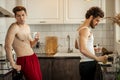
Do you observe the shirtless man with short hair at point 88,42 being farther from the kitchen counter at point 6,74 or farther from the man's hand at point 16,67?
the kitchen counter at point 6,74

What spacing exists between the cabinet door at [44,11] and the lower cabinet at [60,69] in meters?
0.72

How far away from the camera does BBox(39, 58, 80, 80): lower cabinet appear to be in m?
4.36

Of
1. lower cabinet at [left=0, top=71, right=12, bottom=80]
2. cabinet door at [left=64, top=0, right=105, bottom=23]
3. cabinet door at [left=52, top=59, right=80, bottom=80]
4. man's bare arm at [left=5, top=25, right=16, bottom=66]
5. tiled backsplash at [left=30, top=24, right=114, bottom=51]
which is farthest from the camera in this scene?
tiled backsplash at [left=30, top=24, right=114, bottom=51]

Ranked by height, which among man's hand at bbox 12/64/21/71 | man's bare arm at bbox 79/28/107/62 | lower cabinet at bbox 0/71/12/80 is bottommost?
lower cabinet at bbox 0/71/12/80

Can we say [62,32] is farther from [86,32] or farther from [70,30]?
[86,32]

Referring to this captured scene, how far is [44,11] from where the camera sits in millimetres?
4605

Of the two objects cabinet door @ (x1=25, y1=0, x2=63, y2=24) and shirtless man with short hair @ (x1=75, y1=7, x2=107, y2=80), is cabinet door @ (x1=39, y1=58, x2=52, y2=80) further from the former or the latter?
shirtless man with short hair @ (x1=75, y1=7, x2=107, y2=80)

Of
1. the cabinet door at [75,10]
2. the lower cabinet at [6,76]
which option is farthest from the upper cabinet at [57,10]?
the lower cabinet at [6,76]

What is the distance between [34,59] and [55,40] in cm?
220

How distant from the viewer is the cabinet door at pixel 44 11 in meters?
4.57

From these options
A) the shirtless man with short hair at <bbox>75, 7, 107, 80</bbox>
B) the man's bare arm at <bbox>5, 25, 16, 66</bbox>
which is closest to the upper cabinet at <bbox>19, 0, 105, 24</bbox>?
the shirtless man with short hair at <bbox>75, 7, 107, 80</bbox>

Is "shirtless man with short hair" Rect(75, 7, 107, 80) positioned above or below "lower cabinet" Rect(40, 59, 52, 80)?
above

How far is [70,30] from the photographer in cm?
491

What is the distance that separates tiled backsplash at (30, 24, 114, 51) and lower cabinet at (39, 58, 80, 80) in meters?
0.64
